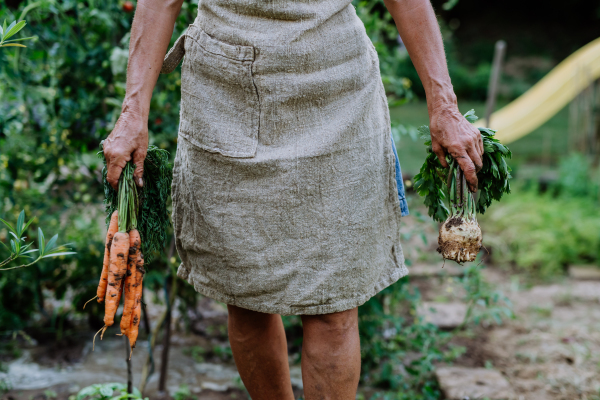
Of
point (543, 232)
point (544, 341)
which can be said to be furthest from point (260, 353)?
point (543, 232)

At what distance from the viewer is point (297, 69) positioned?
4.53 ft

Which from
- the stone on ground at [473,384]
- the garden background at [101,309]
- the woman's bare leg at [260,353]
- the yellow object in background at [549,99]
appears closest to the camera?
the woman's bare leg at [260,353]

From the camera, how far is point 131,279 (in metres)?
1.43

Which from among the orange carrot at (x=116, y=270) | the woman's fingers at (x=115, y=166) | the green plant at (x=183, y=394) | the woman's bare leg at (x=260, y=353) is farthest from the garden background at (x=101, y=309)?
the woman's fingers at (x=115, y=166)

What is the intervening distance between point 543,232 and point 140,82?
345 cm

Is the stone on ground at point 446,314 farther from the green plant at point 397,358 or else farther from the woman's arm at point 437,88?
the woman's arm at point 437,88

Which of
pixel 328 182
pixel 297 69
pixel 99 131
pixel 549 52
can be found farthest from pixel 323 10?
pixel 549 52

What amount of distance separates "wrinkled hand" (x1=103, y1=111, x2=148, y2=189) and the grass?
4.56 meters

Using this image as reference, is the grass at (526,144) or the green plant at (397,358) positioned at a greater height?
the grass at (526,144)

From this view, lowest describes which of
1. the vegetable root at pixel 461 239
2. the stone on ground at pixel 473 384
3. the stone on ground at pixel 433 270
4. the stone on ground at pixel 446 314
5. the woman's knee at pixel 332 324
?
the stone on ground at pixel 473 384

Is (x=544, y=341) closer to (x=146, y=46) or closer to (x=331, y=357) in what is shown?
(x=331, y=357)

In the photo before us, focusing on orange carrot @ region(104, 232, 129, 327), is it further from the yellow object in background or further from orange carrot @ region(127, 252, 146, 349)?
the yellow object in background

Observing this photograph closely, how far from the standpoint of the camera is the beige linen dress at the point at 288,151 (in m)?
1.38

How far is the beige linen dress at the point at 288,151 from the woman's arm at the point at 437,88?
0.13 meters
